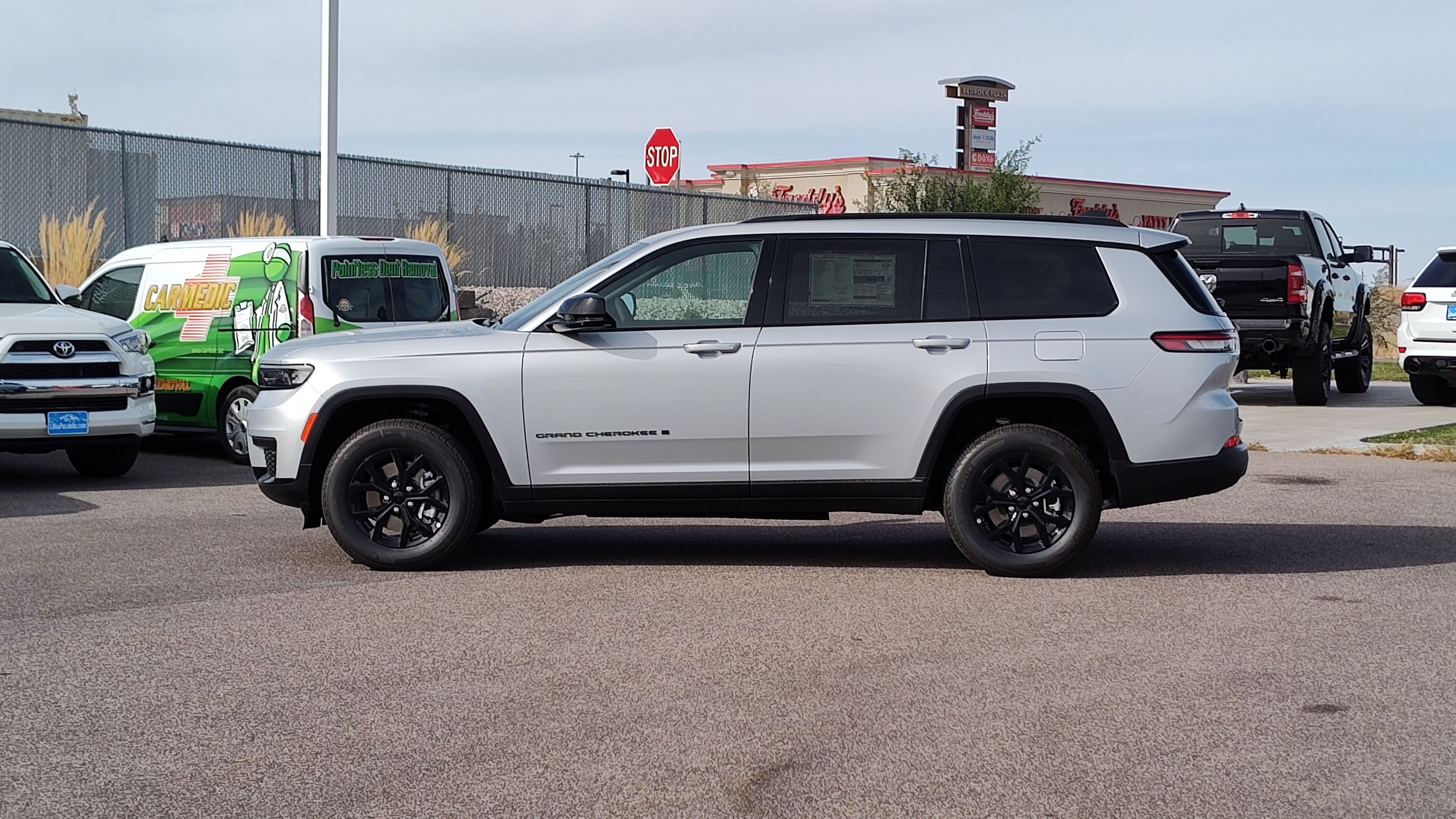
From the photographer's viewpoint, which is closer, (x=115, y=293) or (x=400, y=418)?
(x=400, y=418)

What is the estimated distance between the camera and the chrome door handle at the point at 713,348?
26.1 ft

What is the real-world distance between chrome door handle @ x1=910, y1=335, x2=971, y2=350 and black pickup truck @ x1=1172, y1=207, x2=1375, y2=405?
29.9 ft

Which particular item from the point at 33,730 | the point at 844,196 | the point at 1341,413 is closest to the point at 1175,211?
the point at 844,196

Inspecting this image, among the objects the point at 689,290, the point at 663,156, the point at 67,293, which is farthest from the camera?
the point at 663,156

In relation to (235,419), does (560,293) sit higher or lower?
higher

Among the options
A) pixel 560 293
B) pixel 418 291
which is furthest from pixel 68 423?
pixel 560 293

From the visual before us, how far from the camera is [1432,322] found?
1727cm

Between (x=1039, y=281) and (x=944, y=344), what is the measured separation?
0.65 metres

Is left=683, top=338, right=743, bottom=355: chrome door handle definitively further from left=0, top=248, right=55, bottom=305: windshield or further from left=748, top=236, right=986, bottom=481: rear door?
left=0, top=248, right=55, bottom=305: windshield

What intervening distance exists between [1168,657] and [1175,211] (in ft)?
180

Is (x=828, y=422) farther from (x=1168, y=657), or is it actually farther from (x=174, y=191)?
(x=174, y=191)

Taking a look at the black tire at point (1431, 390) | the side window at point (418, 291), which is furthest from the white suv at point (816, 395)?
the black tire at point (1431, 390)

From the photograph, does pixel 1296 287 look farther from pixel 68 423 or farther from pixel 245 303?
pixel 68 423

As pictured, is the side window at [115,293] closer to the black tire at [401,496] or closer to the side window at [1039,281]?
the black tire at [401,496]
